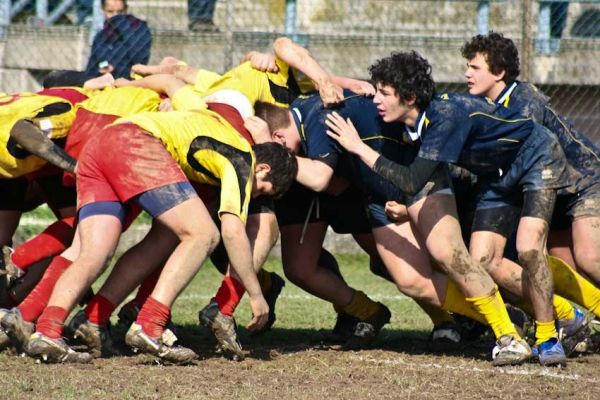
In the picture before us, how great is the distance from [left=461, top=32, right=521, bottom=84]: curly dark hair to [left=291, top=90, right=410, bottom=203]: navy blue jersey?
27.3 inches

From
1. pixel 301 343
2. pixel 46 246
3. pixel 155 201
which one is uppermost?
pixel 155 201

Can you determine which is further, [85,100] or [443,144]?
[85,100]

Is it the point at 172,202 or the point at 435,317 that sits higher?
the point at 172,202

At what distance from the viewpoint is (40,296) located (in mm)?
6129

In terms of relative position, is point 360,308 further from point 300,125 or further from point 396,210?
point 300,125

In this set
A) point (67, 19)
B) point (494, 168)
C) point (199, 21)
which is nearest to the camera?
point (494, 168)

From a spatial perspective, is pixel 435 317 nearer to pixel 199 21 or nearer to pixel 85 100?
pixel 85 100

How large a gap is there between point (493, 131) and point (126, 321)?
264 cm

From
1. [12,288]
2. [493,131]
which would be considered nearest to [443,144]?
[493,131]

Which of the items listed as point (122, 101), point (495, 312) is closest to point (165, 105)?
point (122, 101)

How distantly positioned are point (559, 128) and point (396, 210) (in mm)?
1132

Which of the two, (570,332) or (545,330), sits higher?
(545,330)

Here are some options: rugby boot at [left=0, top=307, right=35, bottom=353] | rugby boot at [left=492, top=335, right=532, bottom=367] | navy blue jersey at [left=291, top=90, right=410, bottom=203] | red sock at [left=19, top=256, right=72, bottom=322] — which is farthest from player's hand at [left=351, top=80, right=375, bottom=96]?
rugby boot at [left=0, top=307, right=35, bottom=353]

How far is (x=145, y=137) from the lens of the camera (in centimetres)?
596
